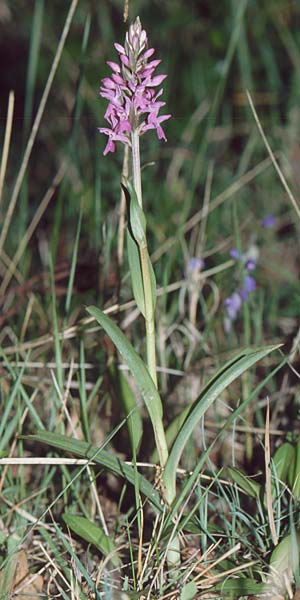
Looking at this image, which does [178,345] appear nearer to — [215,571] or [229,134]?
[215,571]

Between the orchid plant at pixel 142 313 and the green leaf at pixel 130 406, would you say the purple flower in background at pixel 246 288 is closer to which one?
the green leaf at pixel 130 406

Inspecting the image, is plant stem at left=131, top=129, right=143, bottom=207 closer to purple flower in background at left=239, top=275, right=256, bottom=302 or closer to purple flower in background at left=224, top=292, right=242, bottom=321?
purple flower in background at left=239, top=275, right=256, bottom=302

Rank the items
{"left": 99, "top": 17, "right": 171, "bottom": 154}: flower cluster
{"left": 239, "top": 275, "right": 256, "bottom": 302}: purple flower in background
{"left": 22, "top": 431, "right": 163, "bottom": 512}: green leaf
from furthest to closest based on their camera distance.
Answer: {"left": 239, "top": 275, "right": 256, "bottom": 302}: purple flower in background
{"left": 22, "top": 431, "right": 163, "bottom": 512}: green leaf
{"left": 99, "top": 17, "right": 171, "bottom": 154}: flower cluster

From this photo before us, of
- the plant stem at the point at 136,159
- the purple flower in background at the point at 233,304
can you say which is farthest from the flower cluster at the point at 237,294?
the plant stem at the point at 136,159

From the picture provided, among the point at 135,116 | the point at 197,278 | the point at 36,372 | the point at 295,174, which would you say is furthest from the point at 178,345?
the point at 295,174

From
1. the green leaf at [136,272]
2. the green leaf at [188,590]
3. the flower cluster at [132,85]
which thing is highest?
the flower cluster at [132,85]

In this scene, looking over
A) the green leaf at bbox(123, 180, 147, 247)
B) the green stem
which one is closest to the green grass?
the green stem

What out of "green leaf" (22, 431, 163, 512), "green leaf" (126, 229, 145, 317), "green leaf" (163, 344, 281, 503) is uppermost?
"green leaf" (126, 229, 145, 317)
